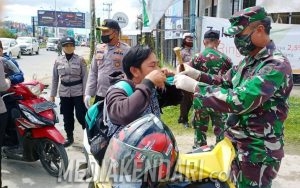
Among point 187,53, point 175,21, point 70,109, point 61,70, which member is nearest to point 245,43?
point 61,70

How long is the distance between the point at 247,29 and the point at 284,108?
479 mm

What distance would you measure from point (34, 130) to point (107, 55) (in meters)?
1.21

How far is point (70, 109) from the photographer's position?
556 centimetres

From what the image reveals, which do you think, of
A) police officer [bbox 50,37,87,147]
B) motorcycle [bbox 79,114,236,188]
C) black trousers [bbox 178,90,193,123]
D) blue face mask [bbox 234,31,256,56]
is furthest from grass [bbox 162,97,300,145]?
motorcycle [bbox 79,114,236,188]

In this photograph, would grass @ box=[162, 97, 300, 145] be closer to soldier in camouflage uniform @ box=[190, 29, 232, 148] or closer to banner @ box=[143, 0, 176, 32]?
soldier in camouflage uniform @ box=[190, 29, 232, 148]

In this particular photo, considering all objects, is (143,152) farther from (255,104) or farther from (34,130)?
(34,130)

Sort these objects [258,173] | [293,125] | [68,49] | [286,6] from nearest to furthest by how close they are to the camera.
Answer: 1. [258,173]
2. [68,49]
3. [293,125]
4. [286,6]

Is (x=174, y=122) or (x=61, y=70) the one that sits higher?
(x=61, y=70)

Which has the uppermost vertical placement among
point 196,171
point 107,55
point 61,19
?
point 61,19

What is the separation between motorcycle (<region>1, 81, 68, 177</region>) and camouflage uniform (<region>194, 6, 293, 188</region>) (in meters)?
2.50

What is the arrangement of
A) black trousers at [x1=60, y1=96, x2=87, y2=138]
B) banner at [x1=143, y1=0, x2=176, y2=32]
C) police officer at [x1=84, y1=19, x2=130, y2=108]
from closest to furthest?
police officer at [x1=84, y1=19, x2=130, y2=108], black trousers at [x1=60, y1=96, x2=87, y2=138], banner at [x1=143, y1=0, x2=176, y2=32]

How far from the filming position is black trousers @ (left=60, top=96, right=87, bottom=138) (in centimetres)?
545

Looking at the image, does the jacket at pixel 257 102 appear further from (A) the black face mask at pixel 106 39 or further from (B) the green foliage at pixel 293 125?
(B) the green foliage at pixel 293 125

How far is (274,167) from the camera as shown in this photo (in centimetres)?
224
